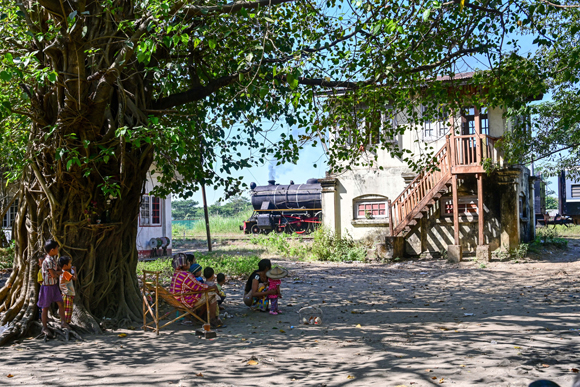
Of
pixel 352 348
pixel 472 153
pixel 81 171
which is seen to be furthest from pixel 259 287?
pixel 472 153

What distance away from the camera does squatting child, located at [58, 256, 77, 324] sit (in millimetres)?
6500

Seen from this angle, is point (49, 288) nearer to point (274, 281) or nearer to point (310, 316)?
point (274, 281)

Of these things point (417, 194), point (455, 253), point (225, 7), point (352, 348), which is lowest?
point (352, 348)

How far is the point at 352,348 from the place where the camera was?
5.88 meters

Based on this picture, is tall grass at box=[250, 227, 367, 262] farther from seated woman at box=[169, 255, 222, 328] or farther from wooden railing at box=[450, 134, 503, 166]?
seated woman at box=[169, 255, 222, 328]

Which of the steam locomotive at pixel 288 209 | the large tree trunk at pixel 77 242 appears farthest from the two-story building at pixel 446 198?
the steam locomotive at pixel 288 209

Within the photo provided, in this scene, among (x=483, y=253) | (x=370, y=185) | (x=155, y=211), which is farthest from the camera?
(x=155, y=211)

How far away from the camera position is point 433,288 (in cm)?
1094

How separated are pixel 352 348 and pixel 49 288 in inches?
159

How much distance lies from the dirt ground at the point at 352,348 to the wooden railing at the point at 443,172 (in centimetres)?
654

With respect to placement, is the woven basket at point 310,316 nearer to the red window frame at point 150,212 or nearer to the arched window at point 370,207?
the arched window at point 370,207

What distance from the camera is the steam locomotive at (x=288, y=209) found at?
29.6 metres

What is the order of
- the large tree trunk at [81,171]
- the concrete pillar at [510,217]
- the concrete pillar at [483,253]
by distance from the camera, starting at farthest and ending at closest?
the concrete pillar at [510,217] → the concrete pillar at [483,253] → the large tree trunk at [81,171]

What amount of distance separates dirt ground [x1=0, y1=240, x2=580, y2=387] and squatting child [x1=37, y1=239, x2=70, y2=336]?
0.33 meters
